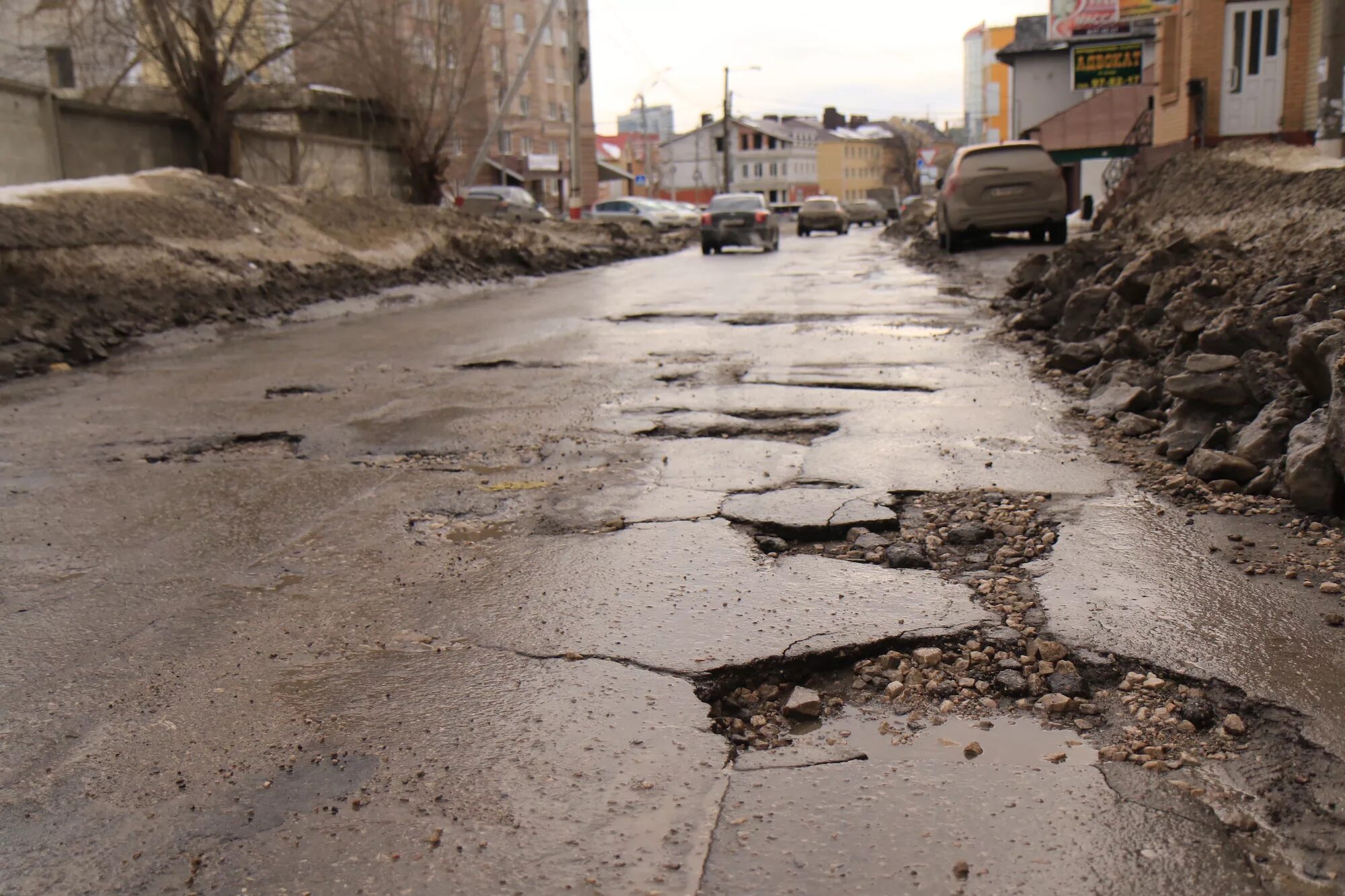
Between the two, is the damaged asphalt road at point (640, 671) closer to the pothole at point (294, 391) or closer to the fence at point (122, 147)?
the pothole at point (294, 391)

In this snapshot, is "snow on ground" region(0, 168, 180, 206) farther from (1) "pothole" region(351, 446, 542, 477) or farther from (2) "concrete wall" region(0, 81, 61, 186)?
(1) "pothole" region(351, 446, 542, 477)

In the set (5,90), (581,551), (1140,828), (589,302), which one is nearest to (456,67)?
(5,90)

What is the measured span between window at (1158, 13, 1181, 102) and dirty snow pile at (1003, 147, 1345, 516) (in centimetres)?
1125

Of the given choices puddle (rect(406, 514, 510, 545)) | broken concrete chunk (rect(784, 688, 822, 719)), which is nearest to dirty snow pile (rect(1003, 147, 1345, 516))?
broken concrete chunk (rect(784, 688, 822, 719))

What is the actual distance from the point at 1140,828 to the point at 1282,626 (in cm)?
130

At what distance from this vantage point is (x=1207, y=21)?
65.3ft

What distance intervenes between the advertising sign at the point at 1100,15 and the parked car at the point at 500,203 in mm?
16466

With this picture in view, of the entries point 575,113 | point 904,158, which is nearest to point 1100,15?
point 575,113

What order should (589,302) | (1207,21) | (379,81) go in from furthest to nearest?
(379,81)
(1207,21)
(589,302)

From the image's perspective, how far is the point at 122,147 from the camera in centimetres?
1928

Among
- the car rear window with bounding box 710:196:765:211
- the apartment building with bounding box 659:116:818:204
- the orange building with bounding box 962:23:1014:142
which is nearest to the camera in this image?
the car rear window with bounding box 710:196:765:211

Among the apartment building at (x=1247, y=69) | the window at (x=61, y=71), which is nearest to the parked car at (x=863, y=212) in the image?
the window at (x=61, y=71)

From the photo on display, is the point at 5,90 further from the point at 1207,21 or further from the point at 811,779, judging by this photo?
the point at 1207,21

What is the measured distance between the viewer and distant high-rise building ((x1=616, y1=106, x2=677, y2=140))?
130 meters
